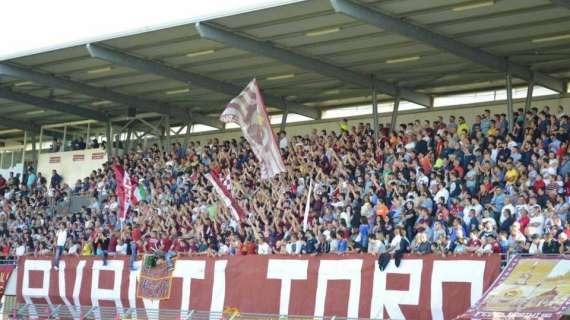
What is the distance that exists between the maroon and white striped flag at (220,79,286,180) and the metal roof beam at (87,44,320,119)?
6.08 m

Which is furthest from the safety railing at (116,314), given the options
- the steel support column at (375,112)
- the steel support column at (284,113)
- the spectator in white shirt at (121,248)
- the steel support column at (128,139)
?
the steel support column at (128,139)

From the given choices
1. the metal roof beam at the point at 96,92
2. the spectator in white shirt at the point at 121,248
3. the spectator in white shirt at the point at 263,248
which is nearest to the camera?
the spectator in white shirt at the point at 263,248

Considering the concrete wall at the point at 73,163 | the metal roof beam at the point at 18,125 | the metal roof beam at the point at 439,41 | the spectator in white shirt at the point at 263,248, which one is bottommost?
the spectator in white shirt at the point at 263,248

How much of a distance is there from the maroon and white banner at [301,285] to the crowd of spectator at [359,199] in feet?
1.54

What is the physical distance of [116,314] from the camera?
27016 mm

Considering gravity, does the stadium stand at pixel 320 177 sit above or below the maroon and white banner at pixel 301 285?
above

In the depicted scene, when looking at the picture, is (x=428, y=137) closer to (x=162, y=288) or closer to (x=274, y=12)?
(x=274, y=12)

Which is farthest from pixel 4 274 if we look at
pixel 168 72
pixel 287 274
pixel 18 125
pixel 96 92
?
pixel 287 274

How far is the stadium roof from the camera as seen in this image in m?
27.2

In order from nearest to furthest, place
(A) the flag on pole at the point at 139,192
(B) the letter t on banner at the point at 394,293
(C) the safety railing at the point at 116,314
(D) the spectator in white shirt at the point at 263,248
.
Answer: (B) the letter t on banner at the point at 394,293 → (C) the safety railing at the point at 116,314 → (D) the spectator in white shirt at the point at 263,248 → (A) the flag on pole at the point at 139,192

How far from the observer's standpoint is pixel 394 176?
28.0 metres

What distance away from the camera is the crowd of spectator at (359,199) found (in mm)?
23328

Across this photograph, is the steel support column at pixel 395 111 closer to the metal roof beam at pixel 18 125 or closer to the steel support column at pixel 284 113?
the steel support column at pixel 284 113

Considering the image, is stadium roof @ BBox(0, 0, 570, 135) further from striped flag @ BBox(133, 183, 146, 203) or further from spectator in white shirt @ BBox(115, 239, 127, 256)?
spectator in white shirt @ BBox(115, 239, 127, 256)
